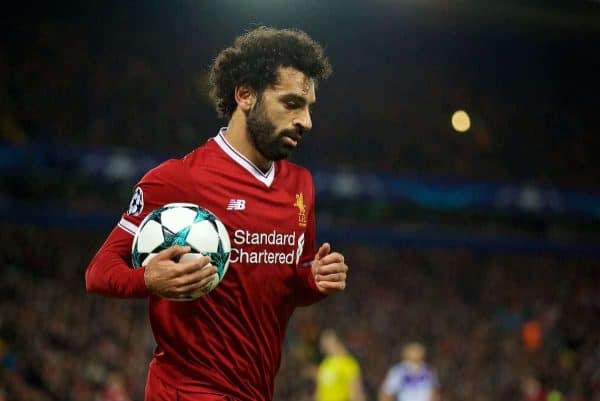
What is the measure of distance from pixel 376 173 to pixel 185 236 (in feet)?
47.8

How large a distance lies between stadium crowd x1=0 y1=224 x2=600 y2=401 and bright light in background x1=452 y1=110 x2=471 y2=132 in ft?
9.34

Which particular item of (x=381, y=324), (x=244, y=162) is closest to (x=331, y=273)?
(x=244, y=162)

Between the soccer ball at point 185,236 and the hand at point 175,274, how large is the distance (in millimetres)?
74

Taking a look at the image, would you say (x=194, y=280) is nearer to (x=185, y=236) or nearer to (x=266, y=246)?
(x=185, y=236)

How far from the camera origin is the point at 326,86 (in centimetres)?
1861

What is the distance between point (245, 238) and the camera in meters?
3.25

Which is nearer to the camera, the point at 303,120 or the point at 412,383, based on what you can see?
the point at 303,120

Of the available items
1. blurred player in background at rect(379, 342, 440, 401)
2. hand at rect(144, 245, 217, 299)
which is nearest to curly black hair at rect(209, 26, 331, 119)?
hand at rect(144, 245, 217, 299)

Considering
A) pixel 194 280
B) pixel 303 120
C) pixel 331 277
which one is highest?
pixel 303 120

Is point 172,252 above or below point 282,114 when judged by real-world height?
below

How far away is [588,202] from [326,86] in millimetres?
6001

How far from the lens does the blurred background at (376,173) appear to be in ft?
46.5

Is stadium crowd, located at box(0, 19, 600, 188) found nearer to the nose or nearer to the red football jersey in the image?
the red football jersey

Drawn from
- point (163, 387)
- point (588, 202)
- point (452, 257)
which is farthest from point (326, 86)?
point (163, 387)
